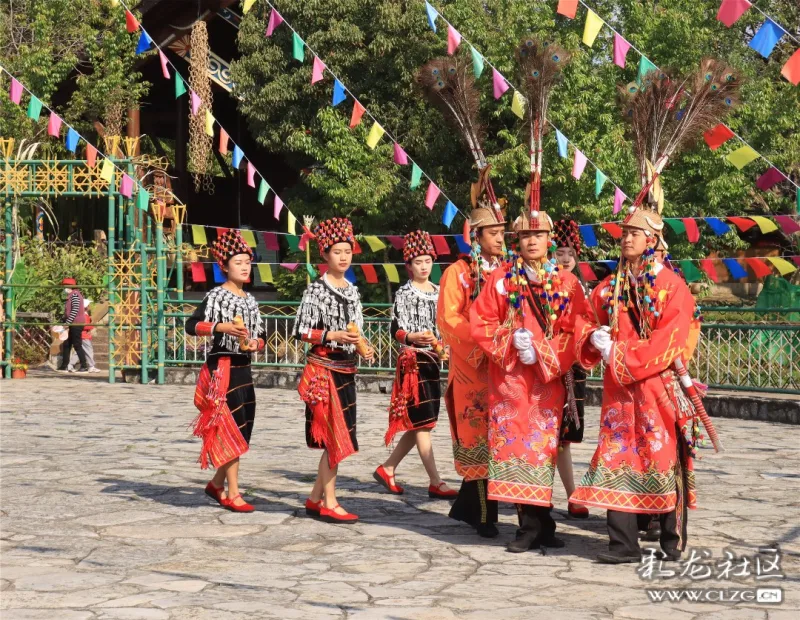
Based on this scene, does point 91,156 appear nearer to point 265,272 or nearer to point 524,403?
point 265,272

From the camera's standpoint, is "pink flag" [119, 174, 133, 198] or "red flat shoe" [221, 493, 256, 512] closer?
"red flat shoe" [221, 493, 256, 512]

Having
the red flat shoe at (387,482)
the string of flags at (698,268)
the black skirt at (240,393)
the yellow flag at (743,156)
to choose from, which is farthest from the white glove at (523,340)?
the yellow flag at (743,156)

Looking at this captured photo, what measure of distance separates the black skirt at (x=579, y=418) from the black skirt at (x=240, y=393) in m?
1.97

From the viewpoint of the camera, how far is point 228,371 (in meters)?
7.46

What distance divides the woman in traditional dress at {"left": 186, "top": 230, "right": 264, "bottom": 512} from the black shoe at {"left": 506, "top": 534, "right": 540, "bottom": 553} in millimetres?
1891

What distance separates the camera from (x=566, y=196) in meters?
19.4

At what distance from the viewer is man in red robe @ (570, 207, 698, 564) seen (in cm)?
596

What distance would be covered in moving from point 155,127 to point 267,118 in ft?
30.9

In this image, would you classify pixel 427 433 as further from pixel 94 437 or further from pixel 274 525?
pixel 94 437

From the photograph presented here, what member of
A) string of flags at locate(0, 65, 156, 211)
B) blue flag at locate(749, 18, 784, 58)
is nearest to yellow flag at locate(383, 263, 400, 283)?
string of flags at locate(0, 65, 156, 211)

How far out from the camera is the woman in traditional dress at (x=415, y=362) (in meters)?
8.08

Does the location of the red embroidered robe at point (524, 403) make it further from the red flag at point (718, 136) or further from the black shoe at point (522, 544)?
the red flag at point (718, 136)

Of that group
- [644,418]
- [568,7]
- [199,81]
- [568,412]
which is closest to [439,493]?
[568,412]

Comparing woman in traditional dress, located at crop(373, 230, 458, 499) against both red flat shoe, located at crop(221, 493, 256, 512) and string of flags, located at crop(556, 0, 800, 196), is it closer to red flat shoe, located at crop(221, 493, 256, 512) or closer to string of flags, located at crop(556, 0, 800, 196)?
red flat shoe, located at crop(221, 493, 256, 512)
